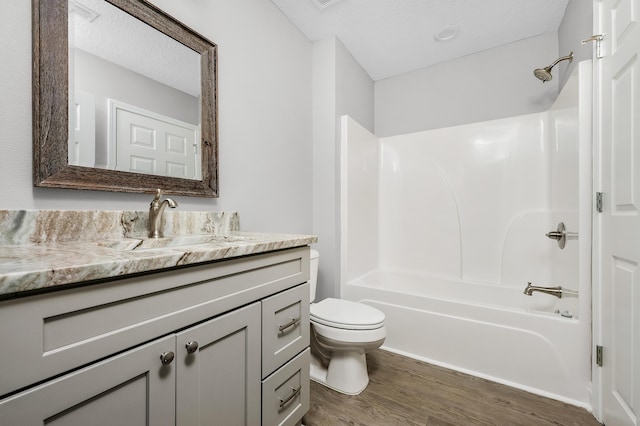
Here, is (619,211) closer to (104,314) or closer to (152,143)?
(104,314)

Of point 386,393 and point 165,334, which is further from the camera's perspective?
point 386,393

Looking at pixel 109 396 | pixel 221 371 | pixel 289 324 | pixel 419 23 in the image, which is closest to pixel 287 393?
pixel 289 324

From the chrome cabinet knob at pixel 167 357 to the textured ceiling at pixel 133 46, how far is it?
1107 millimetres

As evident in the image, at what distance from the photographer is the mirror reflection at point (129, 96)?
100 centimetres

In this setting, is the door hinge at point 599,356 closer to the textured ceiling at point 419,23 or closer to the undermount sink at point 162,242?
the undermount sink at point 162,242

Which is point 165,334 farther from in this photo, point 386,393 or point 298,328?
point 386,393

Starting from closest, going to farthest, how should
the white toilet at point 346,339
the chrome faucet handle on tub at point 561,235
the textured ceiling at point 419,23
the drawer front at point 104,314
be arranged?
1. the drawer front at point 104,314
2. the white toilet at point 346,339
3. the chrome faucet handle on tub at point 561,235
4. the textured ceiling at point 419,23

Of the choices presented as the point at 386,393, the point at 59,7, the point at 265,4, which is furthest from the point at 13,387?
the point at 265,4

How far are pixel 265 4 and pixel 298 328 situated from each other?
6.53 feet

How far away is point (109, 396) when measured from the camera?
590 millimetres

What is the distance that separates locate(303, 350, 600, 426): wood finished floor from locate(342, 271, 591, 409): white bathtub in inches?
3.3

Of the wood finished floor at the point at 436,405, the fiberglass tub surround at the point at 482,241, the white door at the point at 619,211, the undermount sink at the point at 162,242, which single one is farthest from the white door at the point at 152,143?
the white door at the point at 619,211

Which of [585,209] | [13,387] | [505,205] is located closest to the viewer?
[13,387]

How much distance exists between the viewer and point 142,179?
1169mm
